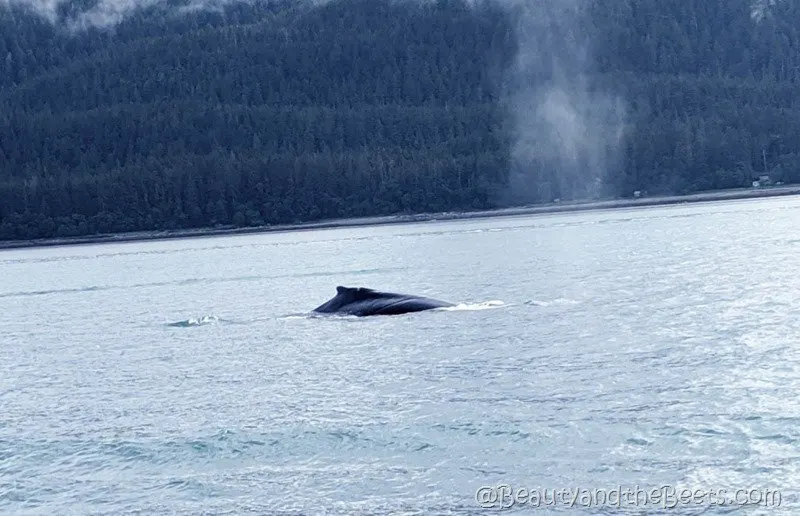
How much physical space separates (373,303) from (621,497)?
28466 mm

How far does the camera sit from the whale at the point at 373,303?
47.1 meters

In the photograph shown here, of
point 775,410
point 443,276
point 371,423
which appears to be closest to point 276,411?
point 371,423

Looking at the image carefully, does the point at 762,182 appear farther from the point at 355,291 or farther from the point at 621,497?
the point at 621,497

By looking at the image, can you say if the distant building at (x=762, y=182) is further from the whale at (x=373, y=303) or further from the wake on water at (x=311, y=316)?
the whale at (x=373, y=303)

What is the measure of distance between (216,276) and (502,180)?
115 metres

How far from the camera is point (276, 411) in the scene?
94.9 ft

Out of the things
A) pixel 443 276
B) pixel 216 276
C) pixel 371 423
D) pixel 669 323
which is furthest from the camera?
pixel 216 276

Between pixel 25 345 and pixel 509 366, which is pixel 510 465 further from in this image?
pixel 25 345

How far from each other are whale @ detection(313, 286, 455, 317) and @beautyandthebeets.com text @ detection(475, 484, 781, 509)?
2610cm

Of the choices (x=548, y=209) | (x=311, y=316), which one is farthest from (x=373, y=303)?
(x=548, y=209)

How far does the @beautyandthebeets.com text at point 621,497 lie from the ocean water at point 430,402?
0.06m

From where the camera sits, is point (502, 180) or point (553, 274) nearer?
point (553, 274)

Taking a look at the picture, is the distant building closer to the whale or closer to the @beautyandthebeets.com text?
the whale

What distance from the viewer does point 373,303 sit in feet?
157
